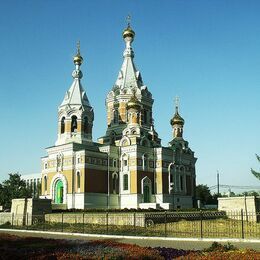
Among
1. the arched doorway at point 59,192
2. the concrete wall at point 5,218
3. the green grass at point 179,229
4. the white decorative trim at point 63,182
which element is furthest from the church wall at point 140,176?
the green grass at point 179,229

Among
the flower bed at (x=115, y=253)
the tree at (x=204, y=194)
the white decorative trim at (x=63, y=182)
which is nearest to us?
the flower bed at (x=115, y=253)

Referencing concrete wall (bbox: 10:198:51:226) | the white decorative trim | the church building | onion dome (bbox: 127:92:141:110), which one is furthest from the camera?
onion dome (bbox: 127:92:141:110)

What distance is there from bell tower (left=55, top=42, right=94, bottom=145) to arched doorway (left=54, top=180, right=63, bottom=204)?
440cm

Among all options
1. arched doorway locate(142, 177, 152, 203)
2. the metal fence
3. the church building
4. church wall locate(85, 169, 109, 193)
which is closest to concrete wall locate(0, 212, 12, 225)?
the metal fence

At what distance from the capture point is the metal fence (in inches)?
719

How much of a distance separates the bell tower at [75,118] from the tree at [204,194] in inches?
1038

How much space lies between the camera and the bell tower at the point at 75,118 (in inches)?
1593

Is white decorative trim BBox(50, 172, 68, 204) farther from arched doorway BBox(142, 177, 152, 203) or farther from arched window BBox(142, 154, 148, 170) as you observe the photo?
arched window BBox(142, 154, 148, 170)

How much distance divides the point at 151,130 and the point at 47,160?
42.1 feet

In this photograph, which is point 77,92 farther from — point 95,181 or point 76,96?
point 95,181

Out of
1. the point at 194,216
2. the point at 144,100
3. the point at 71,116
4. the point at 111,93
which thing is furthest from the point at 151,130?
the point at 194,216

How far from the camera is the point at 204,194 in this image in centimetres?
6244

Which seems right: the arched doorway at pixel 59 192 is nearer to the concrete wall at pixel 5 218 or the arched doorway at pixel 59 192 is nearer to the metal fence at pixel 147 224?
the concrete wall at pixel 5 218

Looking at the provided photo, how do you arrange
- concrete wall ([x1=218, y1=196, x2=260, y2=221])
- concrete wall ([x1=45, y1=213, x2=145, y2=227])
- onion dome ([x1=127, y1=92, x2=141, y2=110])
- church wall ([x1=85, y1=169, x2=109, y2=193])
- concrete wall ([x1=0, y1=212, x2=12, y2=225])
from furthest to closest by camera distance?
onion dome ([x1=127, y1=92, x2=141, y2=110])
church wall ([x1=85, y1=169, x2=109, y2=193])
concrete wall ([x1=0, y1=212, x2=12, y2=225])
concrete wall ([x1=218, y1=196, x2=260, y2=221])
concrete wall ([x1=45, y1=213, x2=145, y2=227])
